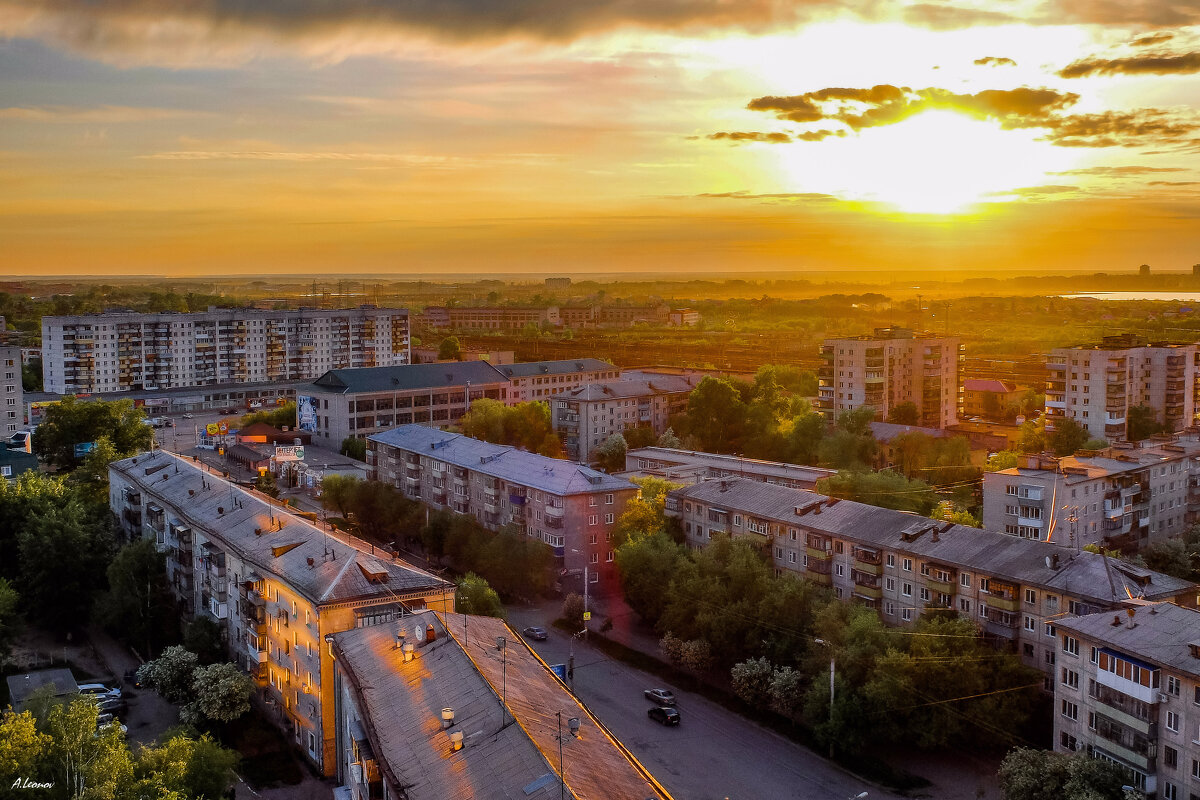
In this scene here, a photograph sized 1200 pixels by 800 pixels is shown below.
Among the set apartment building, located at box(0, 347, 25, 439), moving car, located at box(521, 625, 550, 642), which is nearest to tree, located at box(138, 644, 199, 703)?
moving car, located at box(521, 625, 550, 642)

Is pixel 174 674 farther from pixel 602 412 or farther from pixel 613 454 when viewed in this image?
pixel 602 412

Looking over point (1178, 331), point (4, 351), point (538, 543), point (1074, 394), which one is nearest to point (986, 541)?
point (538, 543)

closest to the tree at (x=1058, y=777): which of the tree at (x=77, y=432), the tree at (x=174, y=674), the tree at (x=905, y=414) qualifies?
the tree at (x=174, y=674)

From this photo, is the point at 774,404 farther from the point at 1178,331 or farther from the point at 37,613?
the point at 1178,331

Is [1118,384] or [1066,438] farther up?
[1118,384]

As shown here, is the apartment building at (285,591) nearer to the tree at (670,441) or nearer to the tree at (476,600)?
the tree at (476,600)

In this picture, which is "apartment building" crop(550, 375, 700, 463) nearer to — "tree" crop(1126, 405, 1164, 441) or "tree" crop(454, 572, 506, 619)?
"tree" crop(1126, 405, 1164, 441)

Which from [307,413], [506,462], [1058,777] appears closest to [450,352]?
[307,413]
